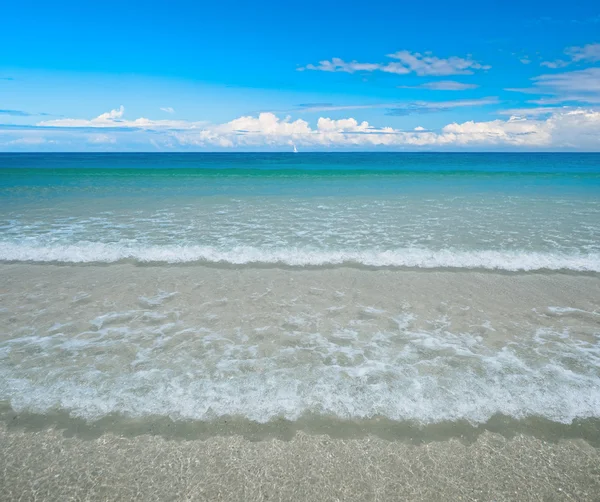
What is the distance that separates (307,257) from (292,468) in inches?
266

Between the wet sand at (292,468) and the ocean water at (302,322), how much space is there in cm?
36

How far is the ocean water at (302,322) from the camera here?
4.32 meters

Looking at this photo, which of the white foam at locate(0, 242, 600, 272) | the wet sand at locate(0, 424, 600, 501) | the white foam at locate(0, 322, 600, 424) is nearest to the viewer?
the wet sand at locate(0, 424, 600, 501)

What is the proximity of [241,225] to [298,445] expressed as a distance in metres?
10.7

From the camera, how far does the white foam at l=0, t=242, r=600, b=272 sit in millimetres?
9469

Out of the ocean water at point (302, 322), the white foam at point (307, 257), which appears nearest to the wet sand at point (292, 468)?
the ocean water at point (302, 322)

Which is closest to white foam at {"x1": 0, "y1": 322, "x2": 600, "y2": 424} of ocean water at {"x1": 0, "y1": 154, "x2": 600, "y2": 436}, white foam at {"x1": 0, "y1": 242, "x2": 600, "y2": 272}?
ocean water at {"x1": 0, "y1": 154, "x2": 600, "y2": 436}

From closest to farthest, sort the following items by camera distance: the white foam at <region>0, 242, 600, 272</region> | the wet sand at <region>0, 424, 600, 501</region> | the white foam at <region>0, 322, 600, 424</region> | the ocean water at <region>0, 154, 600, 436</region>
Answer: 1. the wet sand at <region>0, 424, 600, 501</region>
2. the white foam at <region>0, 322, 600, 424</region>
3. the ocean water at <region>0, 154, 600, 436</region>
4. the white foam at <region>0, 242, 600, 272</region>

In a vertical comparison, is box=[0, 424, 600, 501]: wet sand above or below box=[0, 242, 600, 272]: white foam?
below

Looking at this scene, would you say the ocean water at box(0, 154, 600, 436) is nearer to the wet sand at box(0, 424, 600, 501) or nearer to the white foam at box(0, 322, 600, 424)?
the white foam at box(0, 322, 600, 424)

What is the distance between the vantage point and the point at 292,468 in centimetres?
344

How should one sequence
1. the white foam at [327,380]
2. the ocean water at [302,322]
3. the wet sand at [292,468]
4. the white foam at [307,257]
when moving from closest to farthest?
the wet sand at [292,468] → the white foam at [327,380] → the ocean water at [302,322] → the white foam at [307,257]

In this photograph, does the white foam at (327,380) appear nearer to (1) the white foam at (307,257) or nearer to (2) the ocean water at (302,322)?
(2) the ocean water at (302,322)

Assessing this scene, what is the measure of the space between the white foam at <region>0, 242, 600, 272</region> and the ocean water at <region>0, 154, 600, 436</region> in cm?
7
